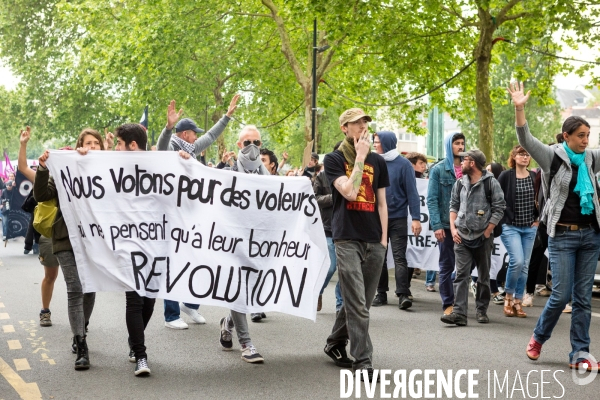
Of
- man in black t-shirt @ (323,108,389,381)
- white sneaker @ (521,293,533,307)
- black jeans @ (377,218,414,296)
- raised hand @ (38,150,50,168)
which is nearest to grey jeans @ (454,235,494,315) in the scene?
black jeans @ (377,218,414,296)

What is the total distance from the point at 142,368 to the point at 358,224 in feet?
6.36

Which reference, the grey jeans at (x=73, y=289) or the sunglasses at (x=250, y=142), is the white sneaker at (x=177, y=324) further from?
the sunglasses at (x=250, y=142)

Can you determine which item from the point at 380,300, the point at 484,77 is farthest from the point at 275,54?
the point at 380,300

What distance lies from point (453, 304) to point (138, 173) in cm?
400

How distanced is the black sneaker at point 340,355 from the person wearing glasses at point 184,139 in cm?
221

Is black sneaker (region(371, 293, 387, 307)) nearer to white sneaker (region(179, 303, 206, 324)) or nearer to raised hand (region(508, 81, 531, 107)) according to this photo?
white sneaker (region(179, 303, 206, 324))

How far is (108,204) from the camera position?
6820mm

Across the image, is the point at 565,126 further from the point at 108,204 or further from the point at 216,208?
the point at 108,204

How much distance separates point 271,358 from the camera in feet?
23.4

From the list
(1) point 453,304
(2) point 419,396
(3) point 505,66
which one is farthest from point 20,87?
(2) point 419,396

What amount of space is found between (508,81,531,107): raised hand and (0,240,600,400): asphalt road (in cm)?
206

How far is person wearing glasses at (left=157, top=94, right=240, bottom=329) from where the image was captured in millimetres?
7879

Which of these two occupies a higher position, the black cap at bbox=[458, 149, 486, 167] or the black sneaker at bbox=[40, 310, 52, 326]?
the black cap at bbox=[458, 149, 486, 167]

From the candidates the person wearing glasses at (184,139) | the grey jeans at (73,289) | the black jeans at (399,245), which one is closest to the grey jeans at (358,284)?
the person wearing glasses at (184,139)
